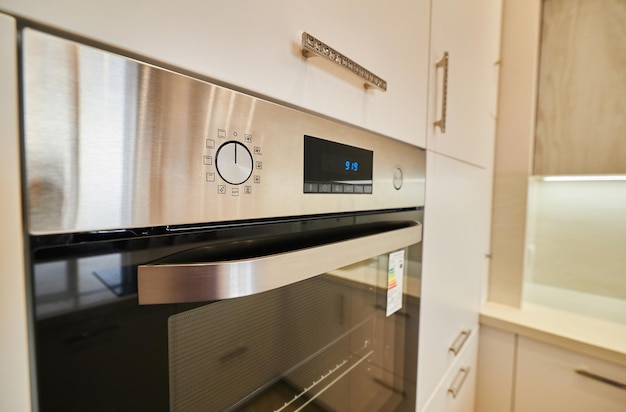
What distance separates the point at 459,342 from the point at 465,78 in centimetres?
87

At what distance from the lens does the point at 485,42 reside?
3.49ft

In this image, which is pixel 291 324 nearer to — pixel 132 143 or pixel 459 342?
pixel 132 143

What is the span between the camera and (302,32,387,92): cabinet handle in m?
0.34

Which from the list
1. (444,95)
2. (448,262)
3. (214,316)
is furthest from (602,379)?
(214,316)

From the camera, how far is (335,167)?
16.6 inches

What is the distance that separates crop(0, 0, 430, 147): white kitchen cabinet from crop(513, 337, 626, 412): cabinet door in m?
1.11

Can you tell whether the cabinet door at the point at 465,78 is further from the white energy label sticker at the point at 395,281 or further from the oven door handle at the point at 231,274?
the oven door handle at the point at 231,274

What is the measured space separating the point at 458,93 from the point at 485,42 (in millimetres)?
419

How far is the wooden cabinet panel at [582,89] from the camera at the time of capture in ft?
3.72

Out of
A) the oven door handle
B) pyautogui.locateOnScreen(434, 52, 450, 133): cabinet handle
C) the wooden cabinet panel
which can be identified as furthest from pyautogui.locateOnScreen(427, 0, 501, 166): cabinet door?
the oven door handle

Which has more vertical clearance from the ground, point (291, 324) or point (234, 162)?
point (234, 162)

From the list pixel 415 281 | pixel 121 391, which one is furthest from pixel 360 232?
pixel 121 391

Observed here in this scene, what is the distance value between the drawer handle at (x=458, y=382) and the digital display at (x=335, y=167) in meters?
0.83

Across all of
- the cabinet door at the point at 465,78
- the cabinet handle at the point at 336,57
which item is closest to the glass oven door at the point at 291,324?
the cabinet handle at the point at 336,57
